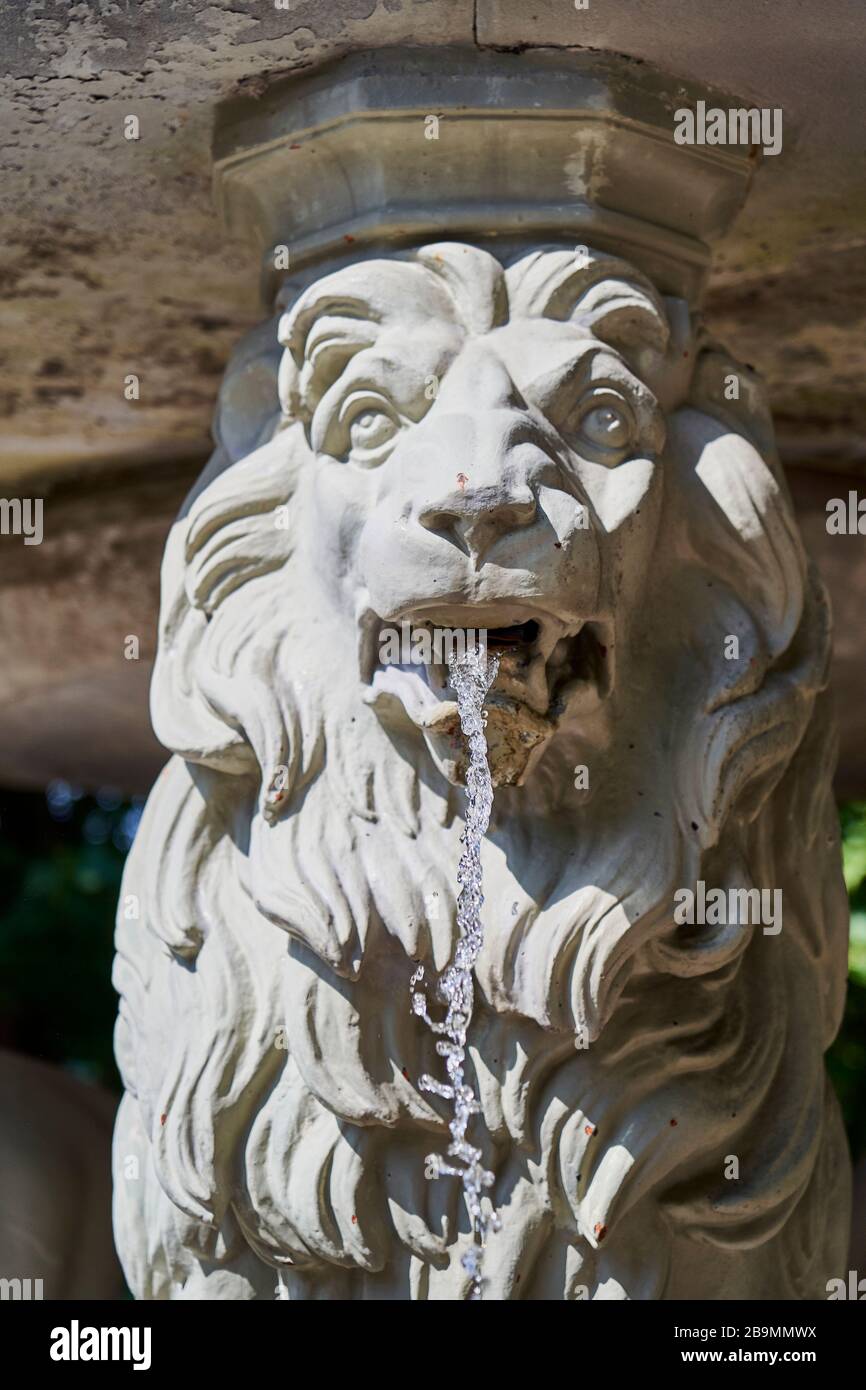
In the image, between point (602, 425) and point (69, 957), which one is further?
point (69, 957)

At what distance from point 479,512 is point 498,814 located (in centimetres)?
38

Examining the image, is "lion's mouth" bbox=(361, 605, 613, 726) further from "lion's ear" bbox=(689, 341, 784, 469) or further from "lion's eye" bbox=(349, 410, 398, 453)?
"lion's ear" bbox=(689, 341, 784, 469)

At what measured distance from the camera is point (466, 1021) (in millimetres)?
2365

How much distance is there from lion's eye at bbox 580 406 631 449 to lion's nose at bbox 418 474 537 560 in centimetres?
17

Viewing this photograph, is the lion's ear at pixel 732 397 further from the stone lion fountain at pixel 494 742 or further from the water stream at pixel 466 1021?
the water stream at pixel 466 1021

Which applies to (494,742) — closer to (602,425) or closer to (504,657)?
(504,657)

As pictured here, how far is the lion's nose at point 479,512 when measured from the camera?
2.19 metres

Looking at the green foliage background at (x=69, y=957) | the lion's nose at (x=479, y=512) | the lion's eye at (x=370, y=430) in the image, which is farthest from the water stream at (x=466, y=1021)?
the green foliage background at (x=69, y=957)

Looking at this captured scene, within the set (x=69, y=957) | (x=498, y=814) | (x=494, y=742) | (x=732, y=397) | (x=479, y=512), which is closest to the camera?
(x=479, y=512)

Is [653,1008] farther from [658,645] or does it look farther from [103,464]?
[103,464]

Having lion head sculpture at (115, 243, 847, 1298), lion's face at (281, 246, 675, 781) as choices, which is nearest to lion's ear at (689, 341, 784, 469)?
lion head sculpture at (115, 243, 847, 1298)

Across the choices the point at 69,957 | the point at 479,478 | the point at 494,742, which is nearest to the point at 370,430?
the point at 479,478

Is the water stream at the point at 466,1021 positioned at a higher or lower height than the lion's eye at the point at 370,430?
lower

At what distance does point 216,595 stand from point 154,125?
0.52 meters
